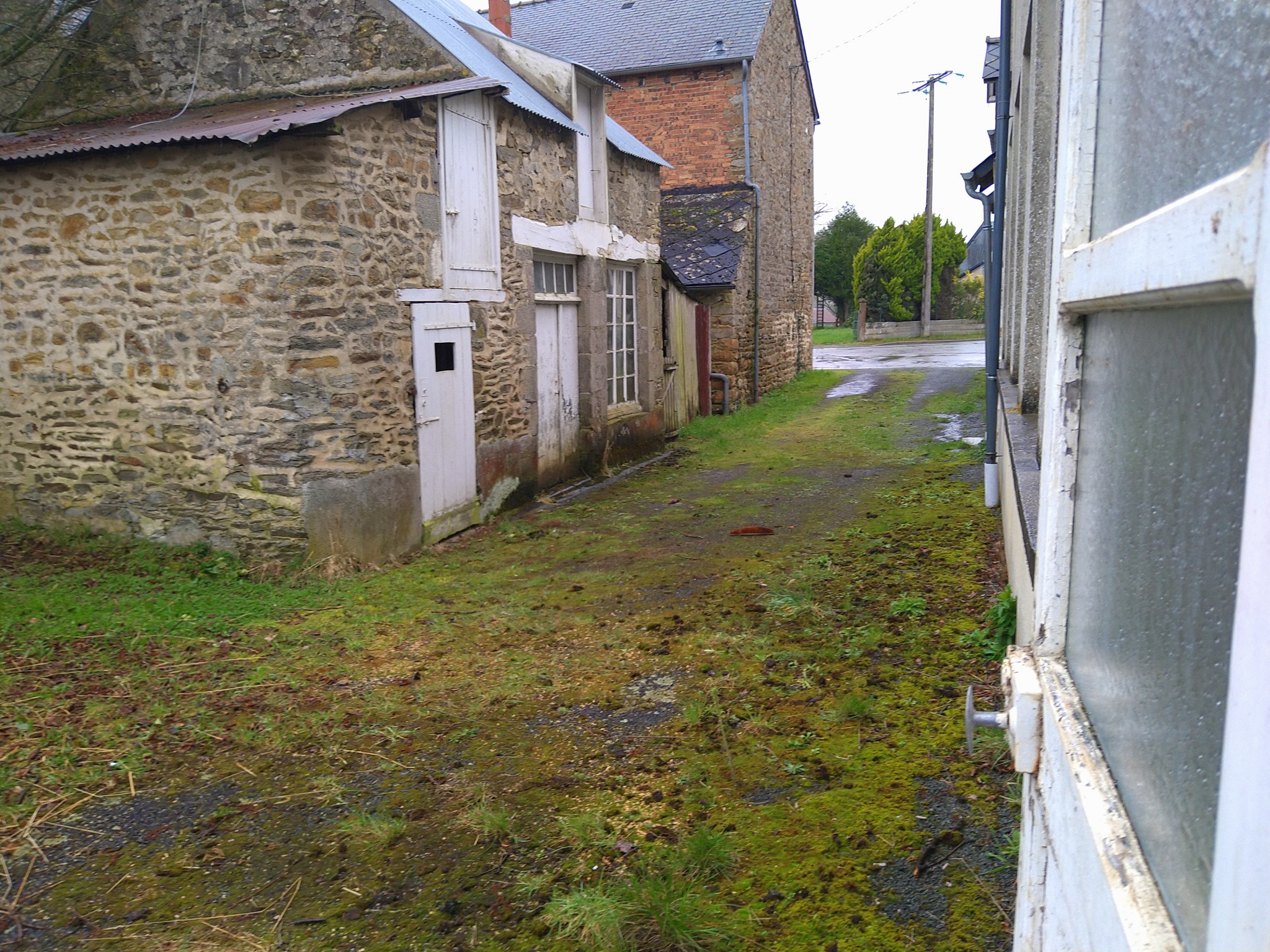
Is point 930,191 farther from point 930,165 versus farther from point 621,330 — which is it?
point 621,330

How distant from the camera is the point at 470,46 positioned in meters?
8.89

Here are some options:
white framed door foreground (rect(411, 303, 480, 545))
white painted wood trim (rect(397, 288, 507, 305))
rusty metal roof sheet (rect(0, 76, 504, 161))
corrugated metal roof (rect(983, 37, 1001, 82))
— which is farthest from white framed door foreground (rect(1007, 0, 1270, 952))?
corrugated metal roof (rect(983, 37, 1001, 82))

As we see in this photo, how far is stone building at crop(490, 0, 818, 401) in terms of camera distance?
54.5ft

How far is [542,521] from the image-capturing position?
873 cm

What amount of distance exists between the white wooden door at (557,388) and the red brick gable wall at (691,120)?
841 centimetres

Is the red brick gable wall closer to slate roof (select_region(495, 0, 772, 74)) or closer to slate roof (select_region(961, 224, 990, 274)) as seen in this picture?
slate roof (select_region(495, 0, 772, 74))

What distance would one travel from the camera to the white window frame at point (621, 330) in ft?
37.8

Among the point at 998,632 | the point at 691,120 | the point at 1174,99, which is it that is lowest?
the point at 998,632

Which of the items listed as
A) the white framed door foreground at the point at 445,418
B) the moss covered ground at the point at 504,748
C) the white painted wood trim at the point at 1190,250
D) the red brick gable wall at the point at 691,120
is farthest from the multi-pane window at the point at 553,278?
the white painted wood trim at the point at 1190,250

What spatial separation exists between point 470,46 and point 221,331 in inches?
157

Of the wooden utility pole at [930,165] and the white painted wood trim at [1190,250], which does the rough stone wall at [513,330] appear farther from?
the wooden utility pole at [930,165]

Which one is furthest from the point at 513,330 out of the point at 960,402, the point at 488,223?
the point at 960,402

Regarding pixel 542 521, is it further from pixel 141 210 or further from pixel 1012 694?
pixel 1012 694

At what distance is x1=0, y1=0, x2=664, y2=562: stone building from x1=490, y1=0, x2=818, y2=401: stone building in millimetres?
7772
